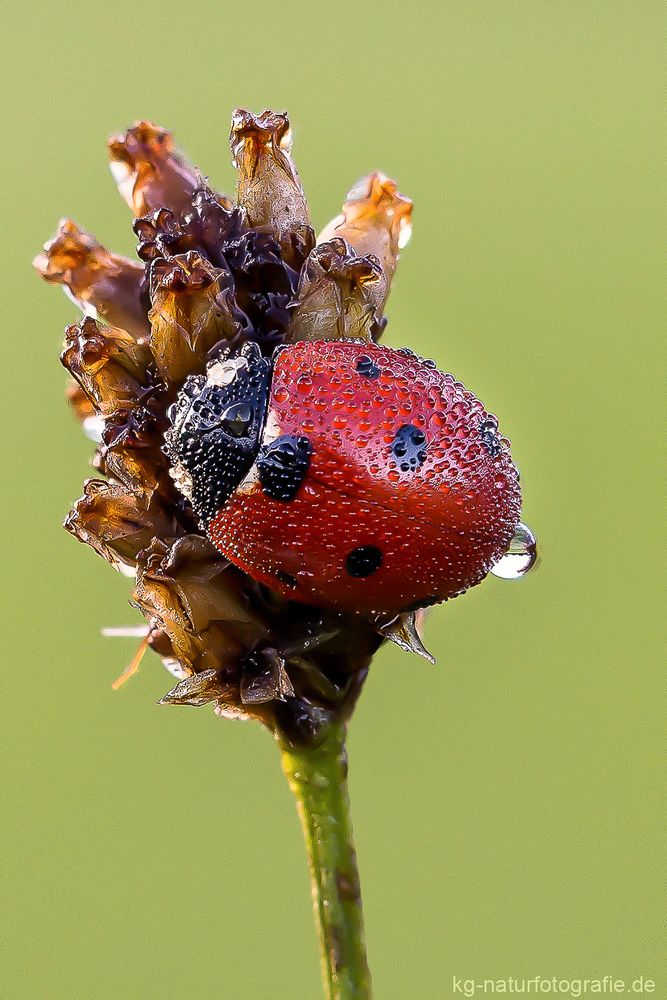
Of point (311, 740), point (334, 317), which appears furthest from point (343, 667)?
point (334, 317)

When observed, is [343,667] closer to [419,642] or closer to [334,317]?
[419,642]

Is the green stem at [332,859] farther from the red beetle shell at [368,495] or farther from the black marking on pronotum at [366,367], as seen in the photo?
the black marking on pronotum at [366,367]

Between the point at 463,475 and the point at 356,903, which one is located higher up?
the point at 463,475

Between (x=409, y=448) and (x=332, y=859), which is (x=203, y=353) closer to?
(x=409, y=448)

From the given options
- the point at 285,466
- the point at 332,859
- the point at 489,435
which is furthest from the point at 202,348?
Answer: the point at 332,859

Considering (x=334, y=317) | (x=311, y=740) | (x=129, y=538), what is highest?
(x=334, y=317)
